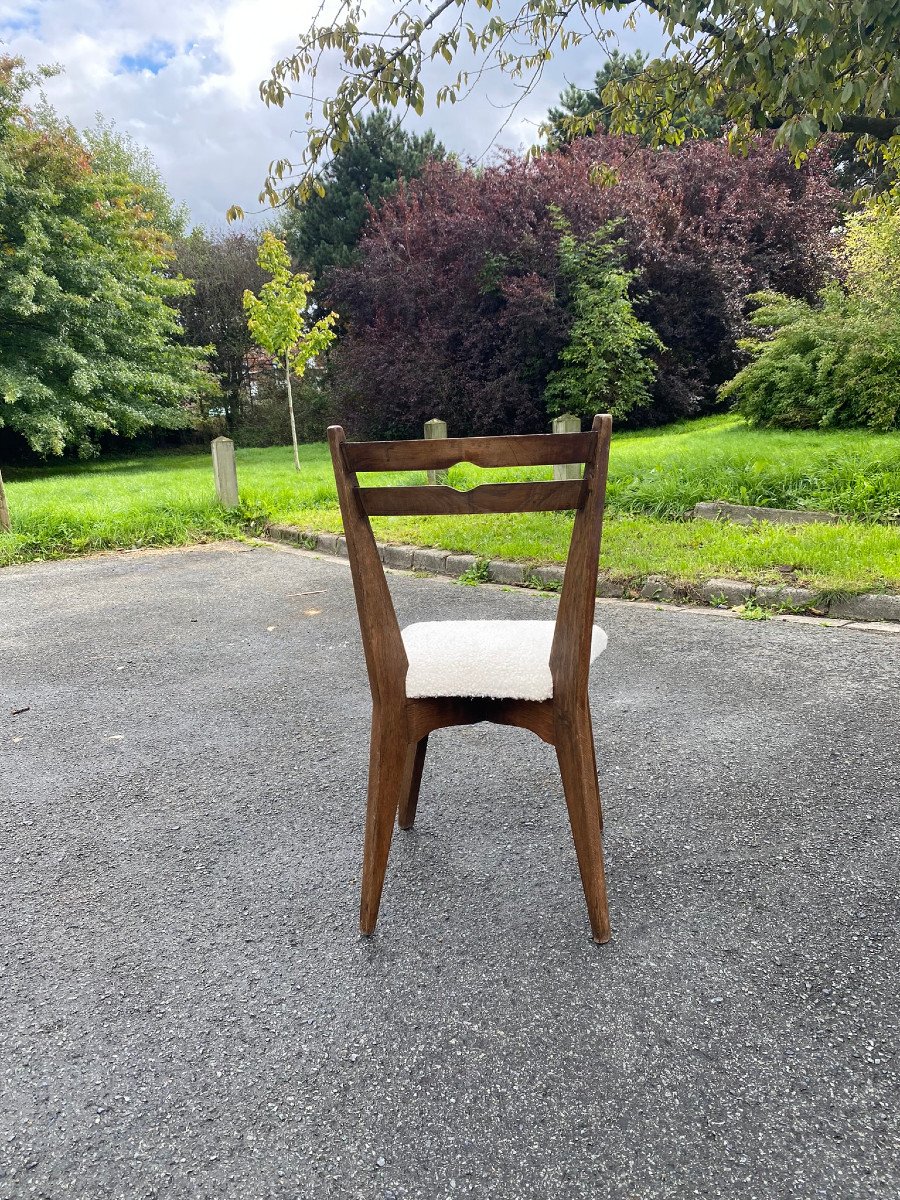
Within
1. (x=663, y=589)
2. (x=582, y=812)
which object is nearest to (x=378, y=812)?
(x=582, y=812)

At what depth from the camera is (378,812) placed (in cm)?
210

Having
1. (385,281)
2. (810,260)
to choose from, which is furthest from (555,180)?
(810,260)

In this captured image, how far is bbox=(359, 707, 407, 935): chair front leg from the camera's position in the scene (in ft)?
6.86

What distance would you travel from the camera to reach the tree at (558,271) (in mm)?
16094

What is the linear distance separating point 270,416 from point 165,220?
1031cm

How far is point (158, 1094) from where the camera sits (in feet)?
5.37

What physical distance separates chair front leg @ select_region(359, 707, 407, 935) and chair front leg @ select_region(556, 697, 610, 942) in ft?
1.40

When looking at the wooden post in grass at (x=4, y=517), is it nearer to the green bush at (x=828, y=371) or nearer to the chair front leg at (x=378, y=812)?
the chair front leg at (x=378, y=812)

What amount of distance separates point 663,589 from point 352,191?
24.4 metres

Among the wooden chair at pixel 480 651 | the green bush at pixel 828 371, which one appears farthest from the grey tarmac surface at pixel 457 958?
the green bush at pixel 828 371

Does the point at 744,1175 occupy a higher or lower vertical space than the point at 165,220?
lower

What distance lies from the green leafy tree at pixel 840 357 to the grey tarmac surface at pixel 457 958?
304 inches

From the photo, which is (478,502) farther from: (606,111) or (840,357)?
(840,357)

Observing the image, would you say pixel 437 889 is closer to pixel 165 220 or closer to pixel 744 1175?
pixel 744 1175
